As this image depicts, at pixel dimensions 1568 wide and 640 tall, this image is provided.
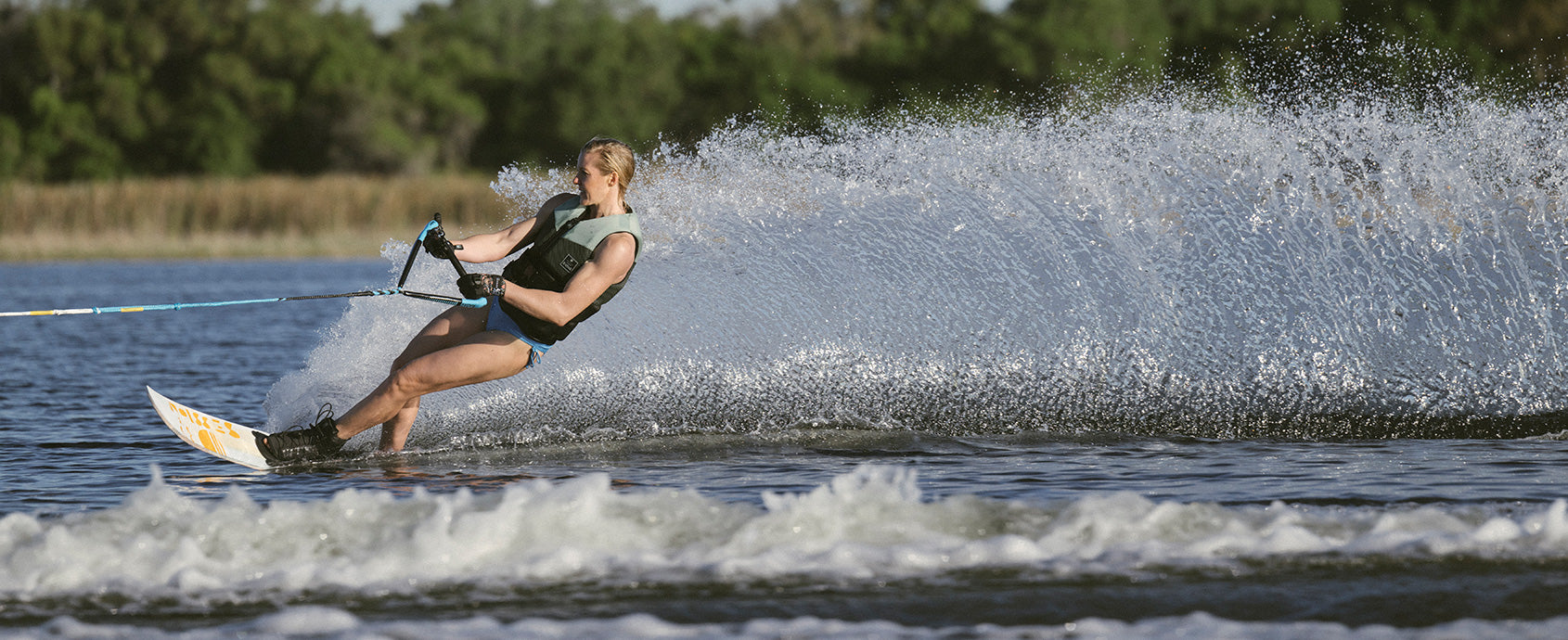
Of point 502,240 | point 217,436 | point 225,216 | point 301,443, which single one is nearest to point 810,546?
point 502,240

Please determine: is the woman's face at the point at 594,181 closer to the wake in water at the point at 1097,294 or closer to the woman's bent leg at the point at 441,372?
the woman's bent leg at the point at 441,372

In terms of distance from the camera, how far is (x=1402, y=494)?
5.60m

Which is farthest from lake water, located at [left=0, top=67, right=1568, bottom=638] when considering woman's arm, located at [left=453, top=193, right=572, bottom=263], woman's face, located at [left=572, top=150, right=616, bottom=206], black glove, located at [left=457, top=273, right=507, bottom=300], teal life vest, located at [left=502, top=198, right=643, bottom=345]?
woman's face, located at [left=572, top=150, right=616, bottom=206]

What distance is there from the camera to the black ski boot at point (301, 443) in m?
Result: 6.57

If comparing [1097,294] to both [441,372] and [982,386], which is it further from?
[441,372]

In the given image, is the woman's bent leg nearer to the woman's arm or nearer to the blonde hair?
the woman's arm

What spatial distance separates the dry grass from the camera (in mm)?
30766

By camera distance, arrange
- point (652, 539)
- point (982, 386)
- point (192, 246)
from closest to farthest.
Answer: point (652, 539) → point (982, 386) → point (192, 246)

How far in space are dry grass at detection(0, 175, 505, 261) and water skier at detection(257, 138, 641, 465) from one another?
87.0ft

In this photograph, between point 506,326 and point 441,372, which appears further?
point 506,326

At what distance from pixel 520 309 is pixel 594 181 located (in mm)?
614

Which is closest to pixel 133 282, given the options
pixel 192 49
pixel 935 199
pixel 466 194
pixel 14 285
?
pixel 14 285

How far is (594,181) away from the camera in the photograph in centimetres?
638

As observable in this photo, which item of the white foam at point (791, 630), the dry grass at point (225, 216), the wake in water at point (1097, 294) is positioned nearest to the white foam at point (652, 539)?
the white foam at point (791, 630)
